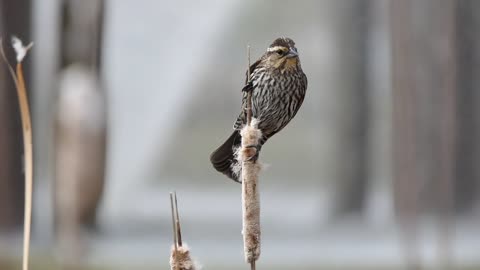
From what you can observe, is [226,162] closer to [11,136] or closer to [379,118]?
[11,136]

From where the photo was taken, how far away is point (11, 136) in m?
4.84

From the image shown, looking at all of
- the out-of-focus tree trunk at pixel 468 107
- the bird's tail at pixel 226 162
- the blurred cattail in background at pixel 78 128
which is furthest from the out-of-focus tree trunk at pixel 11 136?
the bird's tail at pixel 226 162

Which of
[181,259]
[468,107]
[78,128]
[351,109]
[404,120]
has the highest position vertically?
[351,109]

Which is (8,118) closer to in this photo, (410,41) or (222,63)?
(222,63)

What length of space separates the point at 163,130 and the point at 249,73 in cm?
449

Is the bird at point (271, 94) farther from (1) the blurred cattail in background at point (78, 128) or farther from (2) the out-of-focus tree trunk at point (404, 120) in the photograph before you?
(2) the out-of-focus tree trunk at point (404, 120)

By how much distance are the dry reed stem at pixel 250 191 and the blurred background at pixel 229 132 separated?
3.62 metres

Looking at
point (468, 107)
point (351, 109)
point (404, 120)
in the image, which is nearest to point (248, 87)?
point (404, 120)

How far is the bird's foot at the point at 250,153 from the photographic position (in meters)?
0.87

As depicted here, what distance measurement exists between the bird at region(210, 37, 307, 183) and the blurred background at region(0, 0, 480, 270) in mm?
3593

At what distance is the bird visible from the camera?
84 centimetres

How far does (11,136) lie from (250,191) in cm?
409

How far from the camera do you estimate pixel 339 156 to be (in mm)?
5219

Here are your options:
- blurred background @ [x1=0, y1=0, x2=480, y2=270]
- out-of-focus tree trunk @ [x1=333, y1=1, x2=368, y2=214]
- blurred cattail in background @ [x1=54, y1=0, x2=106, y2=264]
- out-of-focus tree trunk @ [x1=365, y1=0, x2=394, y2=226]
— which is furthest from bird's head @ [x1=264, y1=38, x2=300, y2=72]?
out-of-focus tree trunk @ [x1=333, y1=1, x2=368, y2=214]
